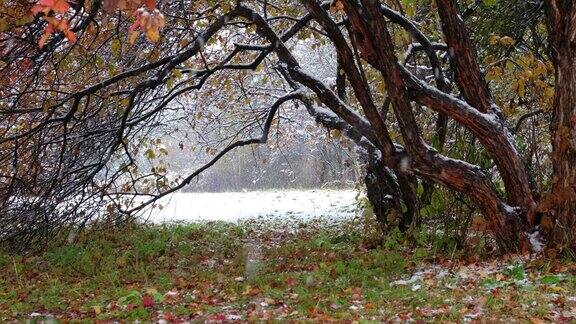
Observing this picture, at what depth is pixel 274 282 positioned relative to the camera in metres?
6.48

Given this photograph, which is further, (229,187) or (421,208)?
(229,187)

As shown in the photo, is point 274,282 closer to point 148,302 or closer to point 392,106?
point 148,302

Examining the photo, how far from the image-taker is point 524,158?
668 centimetres

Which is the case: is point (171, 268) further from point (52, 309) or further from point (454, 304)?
point (454, 304)

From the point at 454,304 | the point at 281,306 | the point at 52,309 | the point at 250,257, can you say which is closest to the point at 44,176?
the point at 250,257

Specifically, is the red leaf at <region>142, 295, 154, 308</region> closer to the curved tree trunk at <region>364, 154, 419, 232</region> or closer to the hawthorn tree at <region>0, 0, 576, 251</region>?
the hawthorn tree at <region>0, 0, 576, 251</region>

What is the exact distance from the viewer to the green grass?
16.0ft

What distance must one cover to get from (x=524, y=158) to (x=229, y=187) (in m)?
27.2

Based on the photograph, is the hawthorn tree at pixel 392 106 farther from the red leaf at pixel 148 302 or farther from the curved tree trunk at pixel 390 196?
the red leaf at pixel 148 302

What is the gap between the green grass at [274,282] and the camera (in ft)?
16.0

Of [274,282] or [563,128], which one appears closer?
[563,128]

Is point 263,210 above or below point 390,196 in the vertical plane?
below

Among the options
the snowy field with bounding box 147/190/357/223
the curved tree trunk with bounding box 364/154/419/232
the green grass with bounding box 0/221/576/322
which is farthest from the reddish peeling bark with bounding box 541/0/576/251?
the snowy field with bounding box 147/190/357/223

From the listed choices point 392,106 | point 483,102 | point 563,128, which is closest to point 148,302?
point 392,106
